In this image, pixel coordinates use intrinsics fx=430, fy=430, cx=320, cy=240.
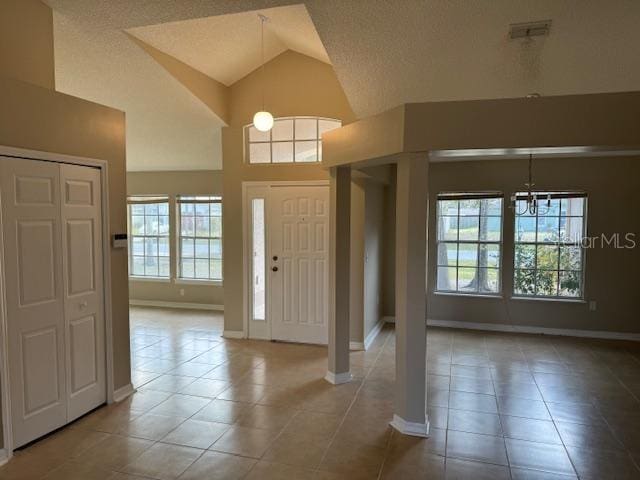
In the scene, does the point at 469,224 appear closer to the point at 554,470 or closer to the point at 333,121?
the point at 333,121

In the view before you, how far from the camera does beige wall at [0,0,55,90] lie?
313 centimetres

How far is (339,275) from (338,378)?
3.24 ft

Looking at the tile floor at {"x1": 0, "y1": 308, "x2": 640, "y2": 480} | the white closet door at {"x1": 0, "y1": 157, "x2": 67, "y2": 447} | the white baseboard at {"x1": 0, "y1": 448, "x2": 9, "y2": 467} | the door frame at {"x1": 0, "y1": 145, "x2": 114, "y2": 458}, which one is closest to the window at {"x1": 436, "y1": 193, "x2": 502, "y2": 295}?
the tile floor at {"x1": 0, "y1": 308, "x2": 640, "y2": 480}

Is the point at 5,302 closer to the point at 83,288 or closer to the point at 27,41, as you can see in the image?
the point at 83,288

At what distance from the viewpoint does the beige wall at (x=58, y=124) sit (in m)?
2.85

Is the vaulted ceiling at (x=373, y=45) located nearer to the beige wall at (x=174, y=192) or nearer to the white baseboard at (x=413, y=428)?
the beige wall at (x=174, y=192)

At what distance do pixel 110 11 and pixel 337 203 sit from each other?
95.9 inches

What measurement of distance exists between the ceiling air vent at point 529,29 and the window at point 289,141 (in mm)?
2159

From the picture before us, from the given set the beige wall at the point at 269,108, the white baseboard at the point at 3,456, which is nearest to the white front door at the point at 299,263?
the beige wall at the point at 269,108

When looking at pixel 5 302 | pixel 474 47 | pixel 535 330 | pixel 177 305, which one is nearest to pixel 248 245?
pixel 177 305

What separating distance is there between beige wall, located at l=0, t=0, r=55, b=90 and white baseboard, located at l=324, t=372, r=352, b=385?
11.5 feet

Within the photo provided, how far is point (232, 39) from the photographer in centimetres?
454

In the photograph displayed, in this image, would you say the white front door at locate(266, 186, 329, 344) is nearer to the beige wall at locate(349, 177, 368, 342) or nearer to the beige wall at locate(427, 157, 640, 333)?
the beige wall at locate(349, 177, 368, 342)

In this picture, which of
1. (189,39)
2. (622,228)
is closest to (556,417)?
(622,228)
